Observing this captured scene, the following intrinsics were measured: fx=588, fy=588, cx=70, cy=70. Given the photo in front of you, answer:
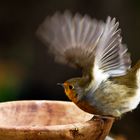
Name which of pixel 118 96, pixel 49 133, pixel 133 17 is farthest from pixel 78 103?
pixel 133 17

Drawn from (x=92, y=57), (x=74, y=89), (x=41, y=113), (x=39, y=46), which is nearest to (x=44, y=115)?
(x=41, y=113)

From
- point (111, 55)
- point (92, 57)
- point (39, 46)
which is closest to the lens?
point (92, 57)

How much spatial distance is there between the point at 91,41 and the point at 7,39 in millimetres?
4335

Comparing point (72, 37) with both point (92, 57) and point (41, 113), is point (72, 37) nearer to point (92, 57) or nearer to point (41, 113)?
point (92, 57)

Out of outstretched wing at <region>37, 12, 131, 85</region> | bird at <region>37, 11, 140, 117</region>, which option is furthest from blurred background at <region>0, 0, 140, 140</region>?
outstretched wing at <region>37, 12, 131, 85</region>

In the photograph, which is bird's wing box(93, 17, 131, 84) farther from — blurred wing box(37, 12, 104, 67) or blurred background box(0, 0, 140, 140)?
blurred background box(0, 0, 140, 140)

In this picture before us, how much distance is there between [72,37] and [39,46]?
4.10 metres

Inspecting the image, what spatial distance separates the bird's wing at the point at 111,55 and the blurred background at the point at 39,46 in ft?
11.8

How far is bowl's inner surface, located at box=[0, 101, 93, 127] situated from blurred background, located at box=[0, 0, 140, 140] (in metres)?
3.64

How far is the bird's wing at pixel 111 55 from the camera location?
3.46 meters

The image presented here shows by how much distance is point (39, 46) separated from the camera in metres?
7.58

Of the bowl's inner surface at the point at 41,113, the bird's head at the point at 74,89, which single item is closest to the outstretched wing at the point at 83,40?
the bird's head at the point at 74,89

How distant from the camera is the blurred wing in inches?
136

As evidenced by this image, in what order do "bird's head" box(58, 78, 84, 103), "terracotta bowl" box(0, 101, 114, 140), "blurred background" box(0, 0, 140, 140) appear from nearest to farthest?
"terracotta bowl" box(0, 101, 114, 140) < "bird's head" box(58, 78, 84, 103) < "blurred background" box(0, 0, 140, 140)
